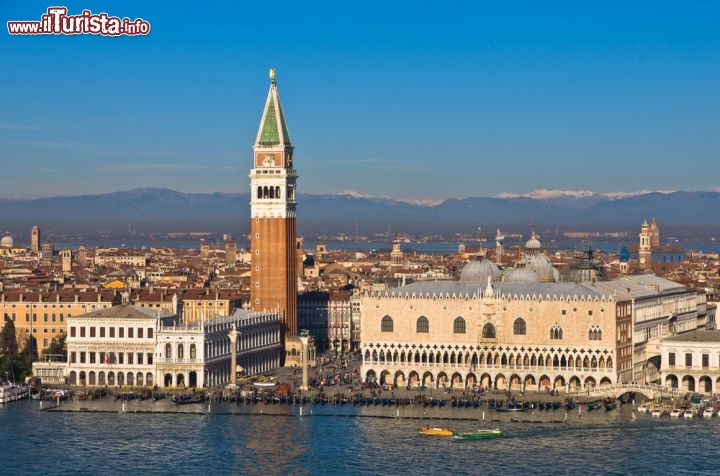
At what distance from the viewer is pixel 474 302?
70.6 m

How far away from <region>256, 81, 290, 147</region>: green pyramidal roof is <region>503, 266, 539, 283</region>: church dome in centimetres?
1413

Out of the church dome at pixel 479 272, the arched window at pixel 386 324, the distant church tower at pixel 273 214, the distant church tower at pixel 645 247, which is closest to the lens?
the arched window at pixel 386 324

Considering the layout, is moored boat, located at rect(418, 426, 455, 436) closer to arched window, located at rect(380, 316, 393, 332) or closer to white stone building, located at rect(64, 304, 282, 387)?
arched window, located at rect(380, 316, 393, 332)

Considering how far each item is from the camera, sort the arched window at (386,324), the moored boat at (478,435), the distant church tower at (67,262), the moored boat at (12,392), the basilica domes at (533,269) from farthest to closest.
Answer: the distant church tower at (67,262)
the basilica domes at (533,269)
the arched window at (386,324)
the moored boat at (12,392)
the moored boat at (478,435)

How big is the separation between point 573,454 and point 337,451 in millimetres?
8305

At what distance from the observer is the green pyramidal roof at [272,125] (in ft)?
265

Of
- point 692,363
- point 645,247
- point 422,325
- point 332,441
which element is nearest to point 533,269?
point 422,325

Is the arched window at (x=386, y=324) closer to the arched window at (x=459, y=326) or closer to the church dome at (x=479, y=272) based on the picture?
the arched window at (x=459, y=326)

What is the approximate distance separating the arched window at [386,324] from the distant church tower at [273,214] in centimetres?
1033

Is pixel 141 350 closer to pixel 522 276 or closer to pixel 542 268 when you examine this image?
pixel 522 276

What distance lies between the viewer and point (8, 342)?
7638 cm

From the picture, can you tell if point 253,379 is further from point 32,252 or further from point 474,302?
point 32,252

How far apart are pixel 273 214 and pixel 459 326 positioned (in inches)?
563

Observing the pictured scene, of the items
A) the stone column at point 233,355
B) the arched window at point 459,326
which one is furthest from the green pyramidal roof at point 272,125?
the arched window at point 459,326
